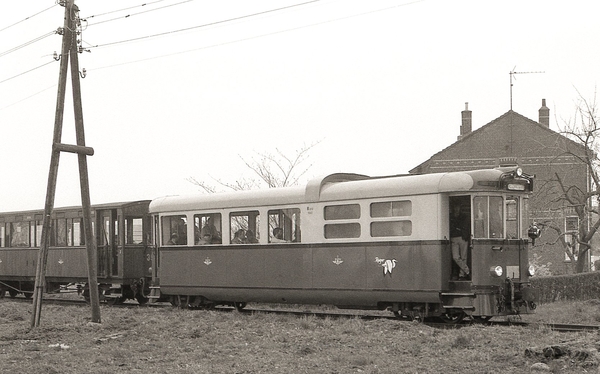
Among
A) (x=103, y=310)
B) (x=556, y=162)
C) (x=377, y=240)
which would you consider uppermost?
(x=556, y=162)

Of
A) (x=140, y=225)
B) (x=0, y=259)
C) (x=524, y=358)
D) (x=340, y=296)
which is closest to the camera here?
(x=524, y=358)

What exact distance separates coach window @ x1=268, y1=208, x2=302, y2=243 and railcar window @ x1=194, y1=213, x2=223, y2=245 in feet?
5.14

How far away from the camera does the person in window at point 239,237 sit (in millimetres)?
17891

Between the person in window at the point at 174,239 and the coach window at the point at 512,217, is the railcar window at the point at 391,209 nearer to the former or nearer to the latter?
the coach window at the point at 512,217

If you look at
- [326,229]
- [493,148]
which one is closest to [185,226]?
[326,229]

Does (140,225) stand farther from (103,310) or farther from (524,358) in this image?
(524,358)

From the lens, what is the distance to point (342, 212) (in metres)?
15.9

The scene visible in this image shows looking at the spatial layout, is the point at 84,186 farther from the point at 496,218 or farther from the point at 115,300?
the point at 496,218

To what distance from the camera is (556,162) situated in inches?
1693

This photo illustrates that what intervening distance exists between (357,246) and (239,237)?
3406 mm

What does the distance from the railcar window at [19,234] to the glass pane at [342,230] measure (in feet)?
43.0

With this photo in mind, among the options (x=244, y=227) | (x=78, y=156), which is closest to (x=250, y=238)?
(x=244, y=227)

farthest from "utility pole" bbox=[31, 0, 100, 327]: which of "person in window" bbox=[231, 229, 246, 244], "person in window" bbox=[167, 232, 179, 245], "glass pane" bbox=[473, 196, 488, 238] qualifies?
"glass pane" bbox=[473, 196, 488, 238]

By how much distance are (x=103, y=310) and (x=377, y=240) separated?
8186 millimetres
